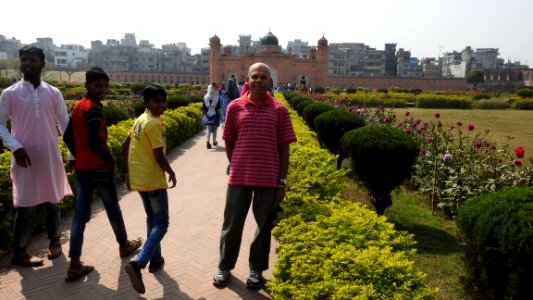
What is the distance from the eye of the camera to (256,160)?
2992 millimetres

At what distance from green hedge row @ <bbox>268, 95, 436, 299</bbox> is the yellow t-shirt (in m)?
0.99

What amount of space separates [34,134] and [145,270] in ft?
4.63

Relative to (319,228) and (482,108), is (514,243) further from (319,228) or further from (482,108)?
(482,108)

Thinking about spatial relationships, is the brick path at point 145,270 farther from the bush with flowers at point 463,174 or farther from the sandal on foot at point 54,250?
the bush with flowers at point 463,174

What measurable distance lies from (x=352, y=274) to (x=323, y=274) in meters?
0.17

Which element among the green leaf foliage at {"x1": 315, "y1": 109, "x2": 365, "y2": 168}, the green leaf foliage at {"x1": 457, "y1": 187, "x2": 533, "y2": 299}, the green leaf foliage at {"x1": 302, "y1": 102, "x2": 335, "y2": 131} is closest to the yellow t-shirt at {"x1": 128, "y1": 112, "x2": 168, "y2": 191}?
the green leaf foliage at {"x1": 457, "y1": 187, "x2": 533, "y2": 299}

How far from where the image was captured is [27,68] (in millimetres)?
3348

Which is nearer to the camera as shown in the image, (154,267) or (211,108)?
(154,267)

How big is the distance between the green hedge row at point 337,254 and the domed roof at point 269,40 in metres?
54.9

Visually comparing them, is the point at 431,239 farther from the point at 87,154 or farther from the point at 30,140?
the point at 30,140

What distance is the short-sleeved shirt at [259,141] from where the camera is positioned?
299 cm

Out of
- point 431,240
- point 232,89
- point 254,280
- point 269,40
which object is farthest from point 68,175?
point 269,40

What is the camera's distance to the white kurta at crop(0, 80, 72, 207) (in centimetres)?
337

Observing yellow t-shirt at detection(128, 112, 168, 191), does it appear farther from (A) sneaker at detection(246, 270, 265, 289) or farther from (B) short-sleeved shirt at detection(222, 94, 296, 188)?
(A) sneaker at detection(246, 270, 265, 289)
